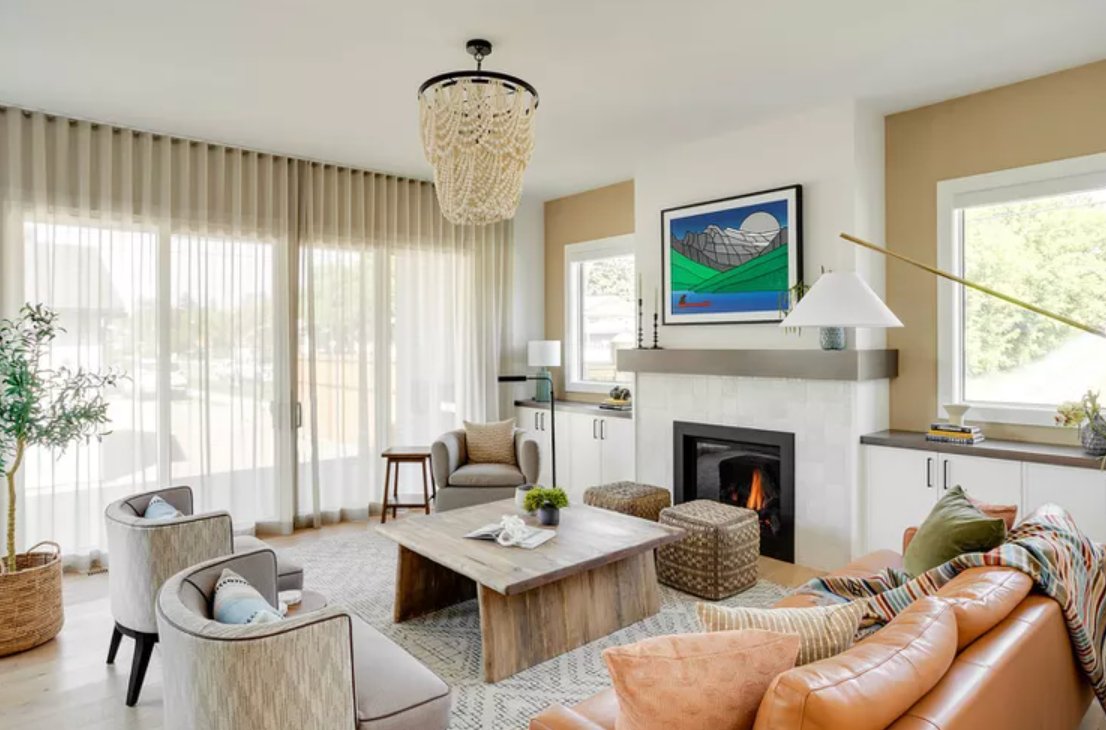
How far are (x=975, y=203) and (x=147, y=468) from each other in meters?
5.30

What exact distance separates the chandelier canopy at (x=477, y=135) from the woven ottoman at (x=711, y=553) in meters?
2.00

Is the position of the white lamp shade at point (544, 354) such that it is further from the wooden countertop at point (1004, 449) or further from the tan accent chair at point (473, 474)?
the wooden countertop at point (1004, 449)

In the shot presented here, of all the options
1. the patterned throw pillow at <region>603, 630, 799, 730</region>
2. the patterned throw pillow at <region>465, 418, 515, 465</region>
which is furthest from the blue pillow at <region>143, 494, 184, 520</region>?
the patterned throw pillow at <region>465, 418, 515, 465</region>

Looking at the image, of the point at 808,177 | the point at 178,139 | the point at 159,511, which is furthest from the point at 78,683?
the point at 808,177

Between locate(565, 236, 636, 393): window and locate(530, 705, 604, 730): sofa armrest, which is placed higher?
locate(565, 236, 636, 393): window

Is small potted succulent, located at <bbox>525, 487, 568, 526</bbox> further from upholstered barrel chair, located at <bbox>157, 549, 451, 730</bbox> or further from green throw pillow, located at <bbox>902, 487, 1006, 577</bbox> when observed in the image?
green throw pillow, located at <bbox>902, 487, 1006, 577</bbox>

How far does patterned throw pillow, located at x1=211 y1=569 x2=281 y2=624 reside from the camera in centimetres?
172

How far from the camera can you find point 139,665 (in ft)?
8.32

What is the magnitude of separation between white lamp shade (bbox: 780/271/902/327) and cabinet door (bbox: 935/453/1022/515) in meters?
1.31

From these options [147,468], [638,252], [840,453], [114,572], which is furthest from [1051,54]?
[147,468]

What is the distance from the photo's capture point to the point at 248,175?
465 cm

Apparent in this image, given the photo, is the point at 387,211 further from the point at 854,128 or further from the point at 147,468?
the point at 854,128

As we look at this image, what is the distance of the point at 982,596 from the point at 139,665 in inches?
114

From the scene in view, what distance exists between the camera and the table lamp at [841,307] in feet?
8.43
